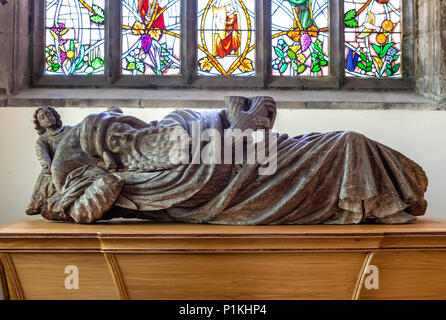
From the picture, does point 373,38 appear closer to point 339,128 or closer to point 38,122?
point 339,128

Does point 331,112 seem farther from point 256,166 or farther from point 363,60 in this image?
point 256,166

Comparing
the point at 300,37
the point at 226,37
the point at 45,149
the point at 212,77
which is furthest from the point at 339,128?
the point at 45,149

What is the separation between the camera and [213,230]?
2529mm

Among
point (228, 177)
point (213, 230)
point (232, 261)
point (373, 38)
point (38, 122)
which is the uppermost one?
point (373, 38)

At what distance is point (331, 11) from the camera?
16.8 ft

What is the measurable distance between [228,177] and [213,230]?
49 centimetres

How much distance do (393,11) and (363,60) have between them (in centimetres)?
60

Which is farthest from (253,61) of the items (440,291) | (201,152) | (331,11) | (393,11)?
(440,291)

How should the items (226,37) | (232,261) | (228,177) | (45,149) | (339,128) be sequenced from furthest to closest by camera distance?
(226,37) → (339,128) → (45,149) → (228,177) → (232,261)

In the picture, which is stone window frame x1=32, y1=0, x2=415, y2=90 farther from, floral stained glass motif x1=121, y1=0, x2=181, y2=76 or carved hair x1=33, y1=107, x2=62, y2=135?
carved hair x1=33, y1=107, x2=62, y2=135

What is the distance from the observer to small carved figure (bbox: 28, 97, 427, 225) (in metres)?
2.86

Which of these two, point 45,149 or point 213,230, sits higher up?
point 45,149
